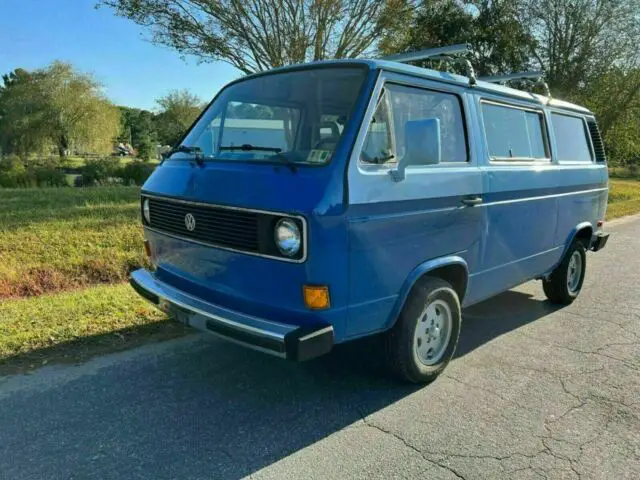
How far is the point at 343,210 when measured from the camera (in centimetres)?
310

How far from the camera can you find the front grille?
325 centimetres

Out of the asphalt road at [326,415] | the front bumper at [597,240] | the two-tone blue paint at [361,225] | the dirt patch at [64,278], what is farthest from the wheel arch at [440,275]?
the dirt patch at [64,278]

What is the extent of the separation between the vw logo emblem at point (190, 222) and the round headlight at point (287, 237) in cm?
78

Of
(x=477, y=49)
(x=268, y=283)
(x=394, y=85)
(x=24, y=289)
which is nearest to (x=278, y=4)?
(x=477, y=49)

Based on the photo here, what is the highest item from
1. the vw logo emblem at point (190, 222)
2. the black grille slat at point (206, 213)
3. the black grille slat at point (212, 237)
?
the black grille slat at point (206, 213)

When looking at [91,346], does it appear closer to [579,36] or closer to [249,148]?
[249,148]

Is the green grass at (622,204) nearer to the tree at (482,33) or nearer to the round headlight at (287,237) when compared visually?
the tree at (482,33)

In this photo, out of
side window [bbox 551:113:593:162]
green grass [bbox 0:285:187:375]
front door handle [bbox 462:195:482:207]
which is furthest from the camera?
side window [bbox 551:113:593:162]

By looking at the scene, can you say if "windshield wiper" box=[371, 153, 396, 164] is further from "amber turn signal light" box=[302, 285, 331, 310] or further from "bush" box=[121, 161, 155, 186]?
"bush" box=[121, 161, 155, 186]

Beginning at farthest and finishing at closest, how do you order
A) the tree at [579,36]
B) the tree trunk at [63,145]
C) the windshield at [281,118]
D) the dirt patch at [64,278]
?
the tree trunk at [63,145] < the tree at [579,36] < the dirt patch at [64,278] < the windshield at [281,118]

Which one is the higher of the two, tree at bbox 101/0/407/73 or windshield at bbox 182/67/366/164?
tree at bbox 101/0/407/73

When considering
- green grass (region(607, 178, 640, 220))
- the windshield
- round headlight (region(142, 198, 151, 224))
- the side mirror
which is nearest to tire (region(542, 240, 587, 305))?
the side mirror

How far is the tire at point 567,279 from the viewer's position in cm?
596

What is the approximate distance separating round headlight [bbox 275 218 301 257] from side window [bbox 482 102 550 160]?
2159mm
